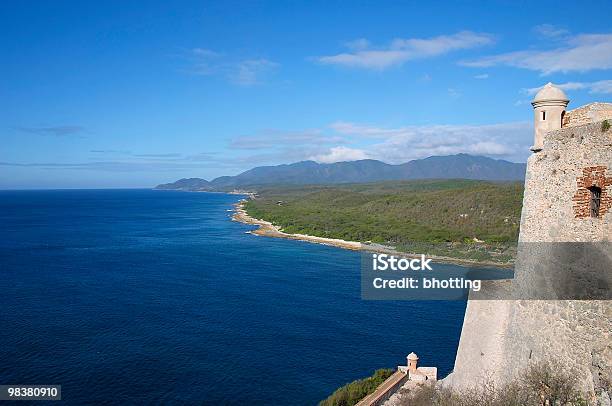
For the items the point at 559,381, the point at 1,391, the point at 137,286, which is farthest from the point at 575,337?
the point at 137,286

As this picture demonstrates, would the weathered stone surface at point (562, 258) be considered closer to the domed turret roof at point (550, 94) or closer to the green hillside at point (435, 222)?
the domed turret roof at point (550, 94)

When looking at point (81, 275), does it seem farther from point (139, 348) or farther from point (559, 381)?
point (559, 381)

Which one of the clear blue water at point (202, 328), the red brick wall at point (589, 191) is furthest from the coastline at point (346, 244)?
the red brick wall at point (589, 191)

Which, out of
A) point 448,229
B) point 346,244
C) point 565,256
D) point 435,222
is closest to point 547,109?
point 565,256

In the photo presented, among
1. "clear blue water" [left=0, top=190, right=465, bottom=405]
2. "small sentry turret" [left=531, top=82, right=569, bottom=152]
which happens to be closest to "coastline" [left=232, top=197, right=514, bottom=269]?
"clear blue water" [left=0, top=190, right=465, bottom=405]

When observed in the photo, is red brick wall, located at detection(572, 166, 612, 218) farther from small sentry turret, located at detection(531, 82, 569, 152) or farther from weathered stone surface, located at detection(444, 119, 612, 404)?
small sentry turret, located at detection(531, 82, 569, 152)
